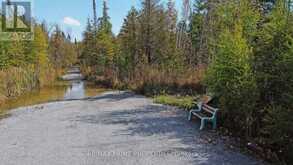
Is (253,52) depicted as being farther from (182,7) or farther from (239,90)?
(182,7)

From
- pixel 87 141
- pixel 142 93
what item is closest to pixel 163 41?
pixel 142 93

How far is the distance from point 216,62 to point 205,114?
70.2 inches

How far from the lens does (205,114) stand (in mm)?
8008

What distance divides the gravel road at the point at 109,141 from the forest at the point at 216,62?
87cm

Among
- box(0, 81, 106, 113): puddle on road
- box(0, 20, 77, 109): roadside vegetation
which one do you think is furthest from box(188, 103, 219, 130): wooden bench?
box(0, 20, 77, 109): roadside vegetation

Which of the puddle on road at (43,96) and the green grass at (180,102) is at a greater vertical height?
the green grass at (180,102)

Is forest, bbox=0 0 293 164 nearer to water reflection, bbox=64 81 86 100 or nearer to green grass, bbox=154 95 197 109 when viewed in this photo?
green grass, bbox=154 95 197 109

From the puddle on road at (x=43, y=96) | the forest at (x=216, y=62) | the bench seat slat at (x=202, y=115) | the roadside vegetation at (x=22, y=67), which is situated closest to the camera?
the forest at (x=216, y=62)

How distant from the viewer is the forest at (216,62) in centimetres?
525

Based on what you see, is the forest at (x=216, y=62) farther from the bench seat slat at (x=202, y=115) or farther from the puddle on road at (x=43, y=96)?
the puddle on road at (x=43, y=96)

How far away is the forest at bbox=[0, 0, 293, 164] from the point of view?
207 inches

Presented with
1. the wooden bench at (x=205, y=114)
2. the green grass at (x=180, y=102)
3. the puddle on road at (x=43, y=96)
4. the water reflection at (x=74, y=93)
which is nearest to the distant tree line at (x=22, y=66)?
the puddle on road at (x=43, y=96)

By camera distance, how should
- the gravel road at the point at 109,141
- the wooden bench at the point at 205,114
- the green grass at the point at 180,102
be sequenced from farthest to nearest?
the green grass at the point at 180,102, the wooden bench at the point at 205,114, the gravel road at the point at 109,141

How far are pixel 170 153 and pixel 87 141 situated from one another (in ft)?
6.49
